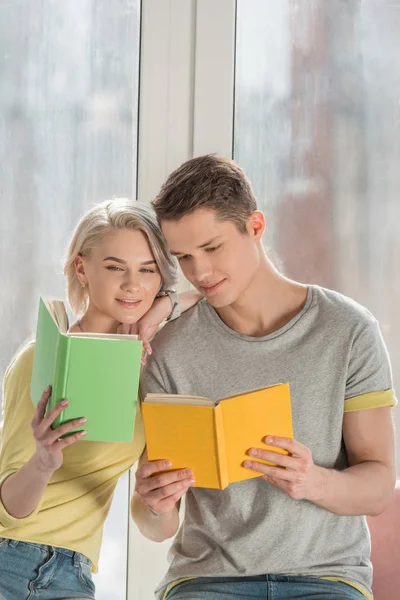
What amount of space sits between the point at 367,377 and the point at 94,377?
0.62 metres

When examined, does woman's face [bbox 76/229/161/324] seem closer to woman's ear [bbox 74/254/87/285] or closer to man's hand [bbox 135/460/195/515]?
woman's ear [bbox 74/254/87/285]

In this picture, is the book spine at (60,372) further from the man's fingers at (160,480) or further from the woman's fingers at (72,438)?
the man's fingers at (160,480)

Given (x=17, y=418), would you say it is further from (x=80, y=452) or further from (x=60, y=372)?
(x=60, y=372)

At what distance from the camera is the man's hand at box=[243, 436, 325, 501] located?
1.55 meters

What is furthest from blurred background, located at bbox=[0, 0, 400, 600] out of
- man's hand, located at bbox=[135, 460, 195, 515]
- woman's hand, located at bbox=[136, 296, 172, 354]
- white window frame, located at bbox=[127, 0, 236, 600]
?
man's hand, located at bbox=[135, 460, 195, 515]

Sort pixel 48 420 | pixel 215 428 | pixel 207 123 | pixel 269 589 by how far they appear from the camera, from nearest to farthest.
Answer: pixel 215 428, pixel 48 420, pixel 269 589, pixel 207 123

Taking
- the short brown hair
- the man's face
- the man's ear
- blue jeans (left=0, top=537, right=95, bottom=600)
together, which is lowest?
blue jeans (left=0, top=537, right=95, bottom=600)

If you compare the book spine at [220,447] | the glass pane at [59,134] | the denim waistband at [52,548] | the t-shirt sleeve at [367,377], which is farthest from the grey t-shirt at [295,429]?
the glass pane at [59,134]

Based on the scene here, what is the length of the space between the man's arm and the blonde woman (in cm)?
45

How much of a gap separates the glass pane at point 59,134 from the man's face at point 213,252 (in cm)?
67

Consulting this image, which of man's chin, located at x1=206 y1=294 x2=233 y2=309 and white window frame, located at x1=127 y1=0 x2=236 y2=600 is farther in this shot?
white window frame, located at x1=127 y1=0 x2=236 y2=600

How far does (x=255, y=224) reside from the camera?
1.79m

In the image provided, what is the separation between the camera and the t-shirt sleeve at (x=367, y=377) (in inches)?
69.9

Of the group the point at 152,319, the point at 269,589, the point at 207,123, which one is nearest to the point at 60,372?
the point at 152,319
